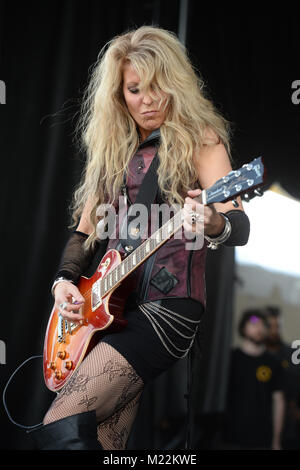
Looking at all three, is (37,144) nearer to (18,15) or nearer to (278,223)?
(18,15)

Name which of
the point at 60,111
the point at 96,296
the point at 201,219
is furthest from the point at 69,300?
the point at 60,111

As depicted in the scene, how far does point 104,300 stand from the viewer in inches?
89.2

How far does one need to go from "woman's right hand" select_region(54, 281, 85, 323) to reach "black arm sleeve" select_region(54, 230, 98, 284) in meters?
0.08

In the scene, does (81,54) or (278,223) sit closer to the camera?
(81,54)

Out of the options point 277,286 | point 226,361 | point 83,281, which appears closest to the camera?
point 83,281

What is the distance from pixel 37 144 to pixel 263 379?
2.67 metres

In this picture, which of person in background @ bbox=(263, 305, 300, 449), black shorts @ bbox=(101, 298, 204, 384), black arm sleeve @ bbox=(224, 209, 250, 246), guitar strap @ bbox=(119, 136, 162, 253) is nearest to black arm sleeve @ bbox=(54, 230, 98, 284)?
guitar strap @ bbox=(119, 136, 162, 253)

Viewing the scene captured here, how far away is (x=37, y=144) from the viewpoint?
379 centimetres

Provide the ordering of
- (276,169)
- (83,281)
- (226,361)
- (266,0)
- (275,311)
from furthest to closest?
(275,311) → (226,361) → (276,169) → (266,0) → (83,281)

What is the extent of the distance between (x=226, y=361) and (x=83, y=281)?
330 centimetres

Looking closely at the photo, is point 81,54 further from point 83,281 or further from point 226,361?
point 226,361
